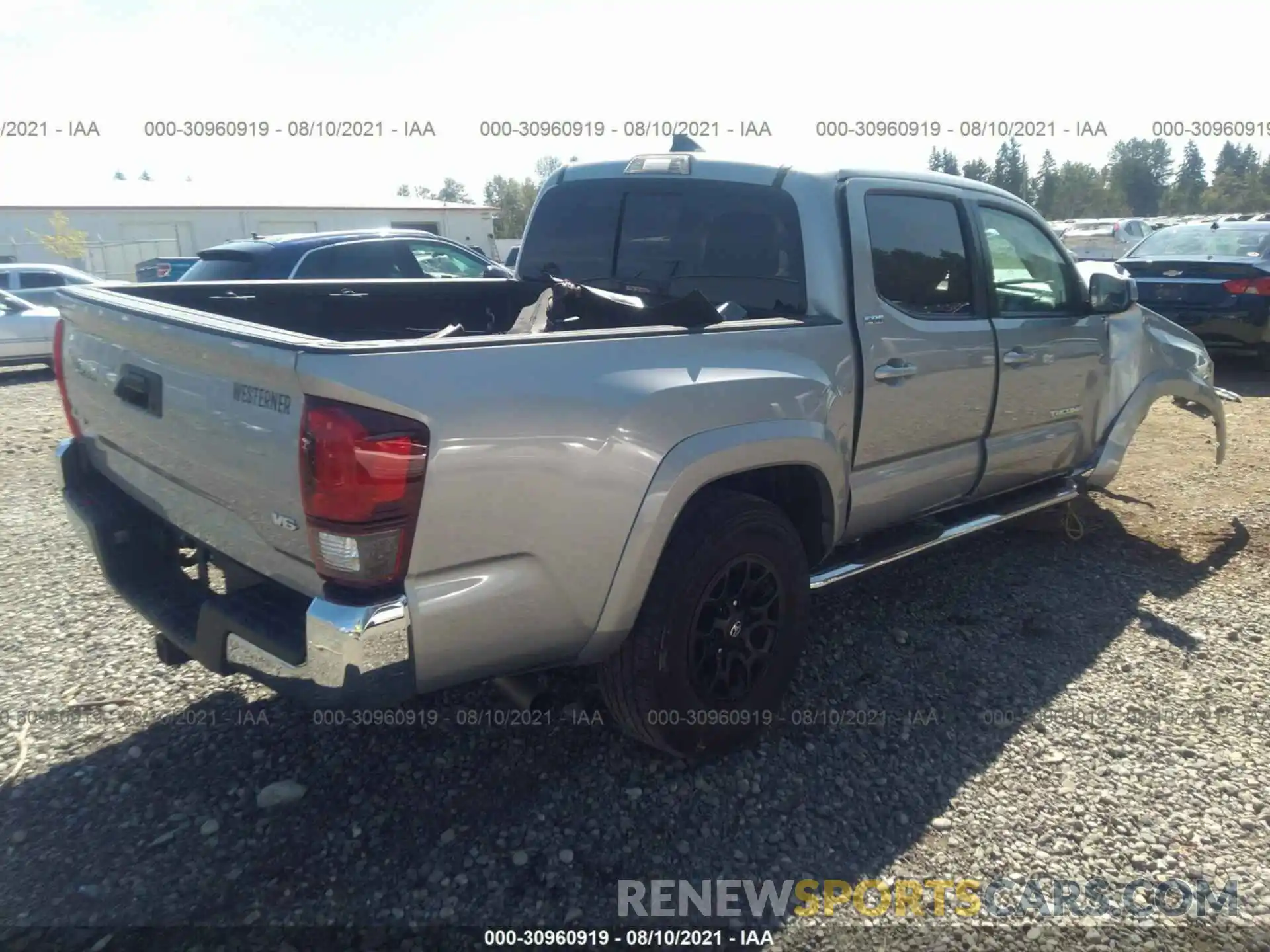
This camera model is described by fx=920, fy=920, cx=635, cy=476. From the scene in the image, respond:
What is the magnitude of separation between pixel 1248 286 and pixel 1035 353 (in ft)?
23.7

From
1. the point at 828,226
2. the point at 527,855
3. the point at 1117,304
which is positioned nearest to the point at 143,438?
the point at 527,855

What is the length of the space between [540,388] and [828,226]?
1533mm

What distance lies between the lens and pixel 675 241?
3.76 metres

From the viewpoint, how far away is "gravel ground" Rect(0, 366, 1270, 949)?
243 cm

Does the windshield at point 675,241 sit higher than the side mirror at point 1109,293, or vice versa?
the windshield at point 675,241

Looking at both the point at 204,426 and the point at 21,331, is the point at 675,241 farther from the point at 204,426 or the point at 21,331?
the point at 21,331

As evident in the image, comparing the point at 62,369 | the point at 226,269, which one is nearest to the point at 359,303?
the point at 62,369

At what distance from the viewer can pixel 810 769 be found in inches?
118

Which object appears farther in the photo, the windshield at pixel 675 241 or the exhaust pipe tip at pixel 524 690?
the windshield at pixel 675 241

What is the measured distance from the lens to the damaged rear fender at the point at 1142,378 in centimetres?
480

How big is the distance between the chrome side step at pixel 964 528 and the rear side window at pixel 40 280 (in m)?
15.1

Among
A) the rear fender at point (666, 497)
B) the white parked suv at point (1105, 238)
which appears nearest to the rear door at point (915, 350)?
the rear fender at point (666, 497)

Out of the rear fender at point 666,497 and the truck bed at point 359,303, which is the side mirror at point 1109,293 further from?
the truck bed at point 359,303

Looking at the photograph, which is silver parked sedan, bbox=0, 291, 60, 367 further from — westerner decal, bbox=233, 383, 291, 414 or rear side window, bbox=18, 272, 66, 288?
westerner decal, bbox=233, 383, 291, 414
